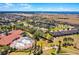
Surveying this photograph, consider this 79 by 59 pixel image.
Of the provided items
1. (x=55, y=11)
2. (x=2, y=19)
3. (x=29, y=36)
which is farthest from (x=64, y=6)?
(x=2, y=19)

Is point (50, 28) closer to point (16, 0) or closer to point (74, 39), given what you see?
point (74, 39)

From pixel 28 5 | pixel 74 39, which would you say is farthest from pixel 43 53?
pixel 28 5

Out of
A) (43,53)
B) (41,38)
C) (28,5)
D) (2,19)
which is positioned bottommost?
(43,53)

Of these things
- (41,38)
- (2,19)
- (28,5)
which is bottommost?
(41,38)

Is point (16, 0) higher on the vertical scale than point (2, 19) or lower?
higher

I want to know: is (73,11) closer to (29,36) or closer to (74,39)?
(74,39)

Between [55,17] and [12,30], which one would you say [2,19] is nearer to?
[12,30]

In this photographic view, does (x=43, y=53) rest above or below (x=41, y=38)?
below
